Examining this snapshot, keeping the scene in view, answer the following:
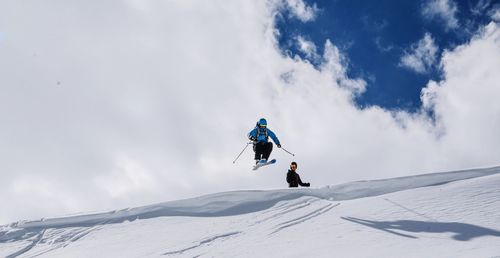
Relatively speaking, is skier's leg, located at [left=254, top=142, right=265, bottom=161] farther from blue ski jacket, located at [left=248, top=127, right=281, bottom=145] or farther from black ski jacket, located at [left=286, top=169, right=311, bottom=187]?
black ski jacket, located at [left=286, top=169, right=311, bottom=187]

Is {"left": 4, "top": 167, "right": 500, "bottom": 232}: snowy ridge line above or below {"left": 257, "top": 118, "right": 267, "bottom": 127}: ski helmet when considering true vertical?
below

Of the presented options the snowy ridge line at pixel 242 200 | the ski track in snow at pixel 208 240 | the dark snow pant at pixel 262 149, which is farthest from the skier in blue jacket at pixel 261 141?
the ski track in snow at pixel 208 240

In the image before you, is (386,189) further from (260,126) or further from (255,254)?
(260,126)

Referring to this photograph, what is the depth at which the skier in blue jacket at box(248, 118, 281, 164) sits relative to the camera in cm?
1586

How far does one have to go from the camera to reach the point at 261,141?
52.4 feet

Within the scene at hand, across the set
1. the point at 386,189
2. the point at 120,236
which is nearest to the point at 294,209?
the point at 386,189

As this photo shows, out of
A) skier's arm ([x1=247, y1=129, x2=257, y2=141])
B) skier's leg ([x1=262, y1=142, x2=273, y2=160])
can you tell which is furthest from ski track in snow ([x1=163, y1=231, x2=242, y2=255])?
skier's leg ([x1=262, y1=142, x2=273, y2=160])

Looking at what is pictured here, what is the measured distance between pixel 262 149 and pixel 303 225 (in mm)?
7753

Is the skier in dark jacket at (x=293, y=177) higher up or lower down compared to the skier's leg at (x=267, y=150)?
lower down

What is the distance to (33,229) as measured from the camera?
11.0 meters

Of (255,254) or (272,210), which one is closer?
(255,254)

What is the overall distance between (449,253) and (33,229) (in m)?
9.24

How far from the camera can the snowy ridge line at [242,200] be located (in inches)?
381

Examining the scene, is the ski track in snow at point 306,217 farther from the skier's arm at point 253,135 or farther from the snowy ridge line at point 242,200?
the skier's arm at point 253,135
